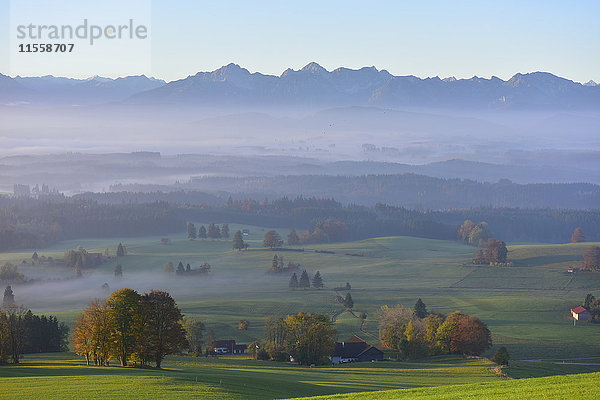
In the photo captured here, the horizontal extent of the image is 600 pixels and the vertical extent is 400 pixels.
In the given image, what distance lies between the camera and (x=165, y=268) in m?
170

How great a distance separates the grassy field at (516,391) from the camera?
34.6m

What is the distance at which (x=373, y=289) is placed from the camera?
448 feet

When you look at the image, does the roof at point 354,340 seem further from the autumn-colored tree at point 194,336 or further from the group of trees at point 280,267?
the group of trees at point 280,267

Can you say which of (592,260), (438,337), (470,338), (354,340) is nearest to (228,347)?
(354,340)

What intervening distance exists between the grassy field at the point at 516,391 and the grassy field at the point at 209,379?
7.99 m

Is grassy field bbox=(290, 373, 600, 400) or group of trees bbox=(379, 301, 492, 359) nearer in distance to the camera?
grassy field bbox=(290, 373, 600, 400)

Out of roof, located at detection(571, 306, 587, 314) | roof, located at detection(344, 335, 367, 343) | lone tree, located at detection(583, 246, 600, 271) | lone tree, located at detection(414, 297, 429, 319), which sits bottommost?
roof, located at detection(344, 335, 367, 343)

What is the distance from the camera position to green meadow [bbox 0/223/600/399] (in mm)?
47688

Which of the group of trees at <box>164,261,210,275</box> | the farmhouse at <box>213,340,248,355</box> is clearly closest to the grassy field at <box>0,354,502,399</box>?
the farmhouse at <box>213,340,248,355</box>

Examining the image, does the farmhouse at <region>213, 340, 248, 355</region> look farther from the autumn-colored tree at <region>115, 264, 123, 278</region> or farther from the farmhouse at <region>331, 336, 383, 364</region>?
the autumn-colored tree at <region>115, 264, 123, 278</region>

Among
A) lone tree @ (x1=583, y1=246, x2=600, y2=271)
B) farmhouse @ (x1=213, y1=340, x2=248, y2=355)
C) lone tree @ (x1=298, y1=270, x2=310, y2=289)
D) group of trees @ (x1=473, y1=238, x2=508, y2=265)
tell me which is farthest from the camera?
group of trees @ (x1=473, y1=238, x2=508, y2=265)

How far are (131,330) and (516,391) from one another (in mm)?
33070

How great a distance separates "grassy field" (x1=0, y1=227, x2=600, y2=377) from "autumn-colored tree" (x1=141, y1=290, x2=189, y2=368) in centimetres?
2966

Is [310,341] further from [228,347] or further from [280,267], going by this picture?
[280,267]
